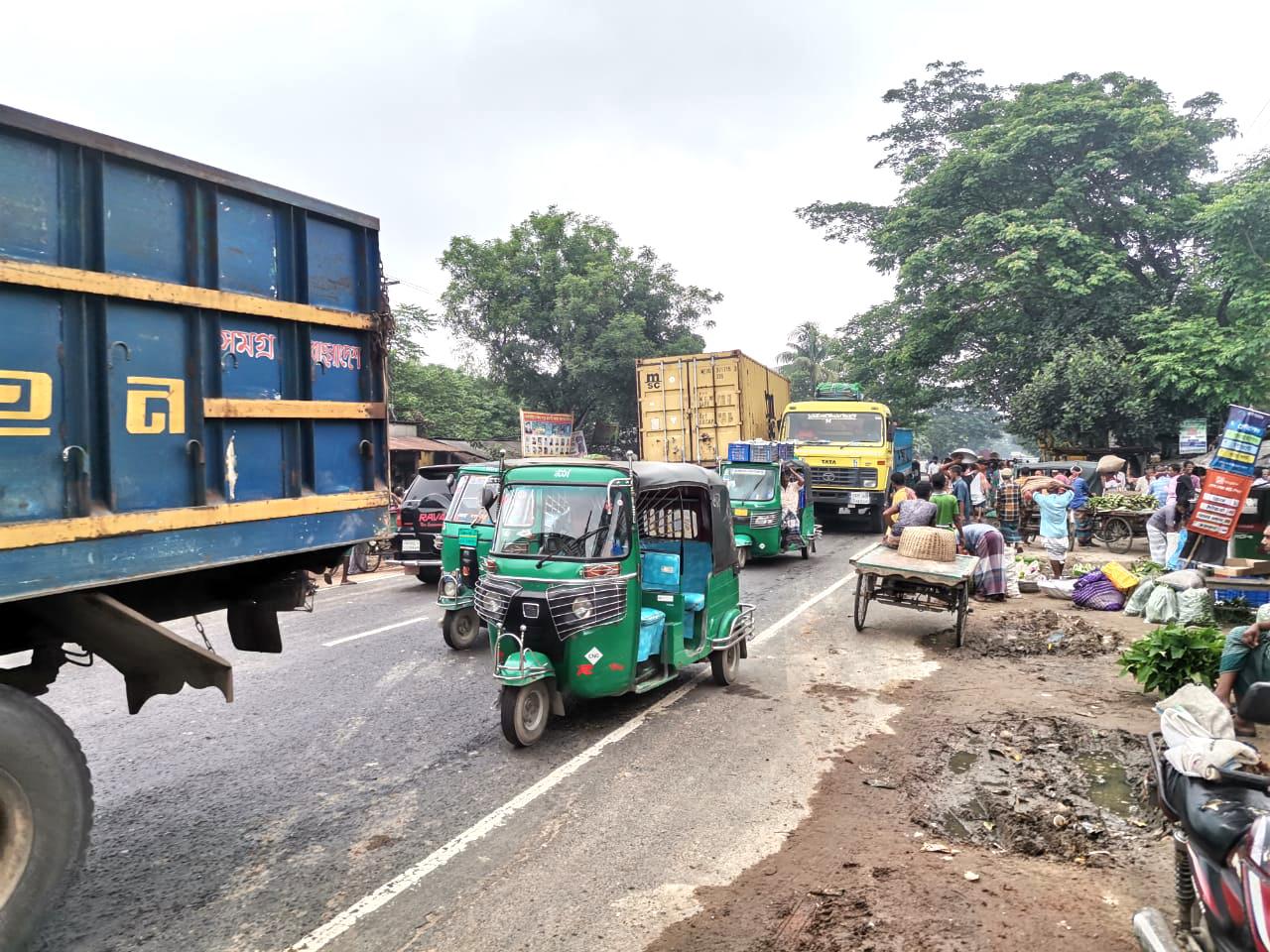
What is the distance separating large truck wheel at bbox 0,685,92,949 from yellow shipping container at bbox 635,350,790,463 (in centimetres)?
1539

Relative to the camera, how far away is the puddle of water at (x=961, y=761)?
492 centimetres

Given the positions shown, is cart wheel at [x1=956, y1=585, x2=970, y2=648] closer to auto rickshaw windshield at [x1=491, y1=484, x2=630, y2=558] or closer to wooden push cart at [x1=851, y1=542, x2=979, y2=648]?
wooden push cart at [x1=851, y1=542, x2=979, y2=648]

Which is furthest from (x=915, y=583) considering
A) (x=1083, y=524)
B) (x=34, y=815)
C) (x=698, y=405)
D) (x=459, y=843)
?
(x=1083, y=524)

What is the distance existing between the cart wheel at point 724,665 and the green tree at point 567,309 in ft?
74.5

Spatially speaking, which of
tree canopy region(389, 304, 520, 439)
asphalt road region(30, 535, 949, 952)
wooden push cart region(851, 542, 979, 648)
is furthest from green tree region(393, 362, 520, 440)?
asphalt road region(30, 535, 949, 952)

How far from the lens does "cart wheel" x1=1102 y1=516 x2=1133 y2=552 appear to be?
16.0m

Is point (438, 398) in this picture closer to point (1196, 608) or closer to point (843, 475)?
point (843, 475)

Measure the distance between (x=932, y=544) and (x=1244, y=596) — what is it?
3.17 metres

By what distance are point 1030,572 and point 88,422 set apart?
12.4 metres

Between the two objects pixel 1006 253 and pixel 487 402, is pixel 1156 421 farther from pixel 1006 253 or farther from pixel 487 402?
pixel 487 402

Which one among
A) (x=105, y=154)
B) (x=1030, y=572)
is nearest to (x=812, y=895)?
(x=105, y=154)

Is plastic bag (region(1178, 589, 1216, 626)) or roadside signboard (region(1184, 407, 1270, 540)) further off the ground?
roadside signboard (region(1184, 407, 1270, 540))

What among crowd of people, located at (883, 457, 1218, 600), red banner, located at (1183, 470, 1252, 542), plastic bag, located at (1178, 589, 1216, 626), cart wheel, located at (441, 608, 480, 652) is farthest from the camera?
crowd of people, located at (883, 457, 1218, 600)

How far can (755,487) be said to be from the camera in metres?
13.8
